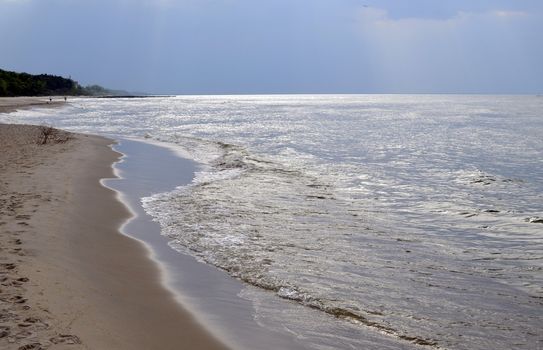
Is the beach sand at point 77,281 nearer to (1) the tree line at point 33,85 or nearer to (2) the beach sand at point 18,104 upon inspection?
(2) the beach sand at point 18,104

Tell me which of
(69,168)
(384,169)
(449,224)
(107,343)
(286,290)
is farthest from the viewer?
(384,169)

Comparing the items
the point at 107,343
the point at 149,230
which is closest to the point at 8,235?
the point at 149,230

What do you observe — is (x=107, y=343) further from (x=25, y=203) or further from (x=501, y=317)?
(x=25, y=203)

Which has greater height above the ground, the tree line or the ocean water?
the tree line

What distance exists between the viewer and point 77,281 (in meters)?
7.01

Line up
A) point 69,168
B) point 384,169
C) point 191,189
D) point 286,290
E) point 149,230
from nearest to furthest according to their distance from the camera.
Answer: point 286,290, point 149,230, point 191,189, point 69,168, point 384,169

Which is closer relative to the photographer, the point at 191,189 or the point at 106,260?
the point at 106,260

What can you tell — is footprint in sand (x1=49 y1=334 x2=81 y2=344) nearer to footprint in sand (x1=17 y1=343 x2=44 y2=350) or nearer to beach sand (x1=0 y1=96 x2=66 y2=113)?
footprint in sand (x1=17 y1=343 x2=44 y2=350)

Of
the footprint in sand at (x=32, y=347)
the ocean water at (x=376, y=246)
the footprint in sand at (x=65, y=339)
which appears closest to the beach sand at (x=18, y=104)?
the ocean water at (x=376, y=246)

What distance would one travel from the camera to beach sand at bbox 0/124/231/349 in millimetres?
5363

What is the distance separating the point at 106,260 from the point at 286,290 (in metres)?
2.91

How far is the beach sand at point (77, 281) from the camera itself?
5363 mm

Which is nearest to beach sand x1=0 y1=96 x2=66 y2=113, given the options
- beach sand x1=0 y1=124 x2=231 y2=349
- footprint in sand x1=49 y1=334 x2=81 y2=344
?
beach sand x1=0 y1=124 x2=231 y2=349

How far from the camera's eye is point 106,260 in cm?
836
